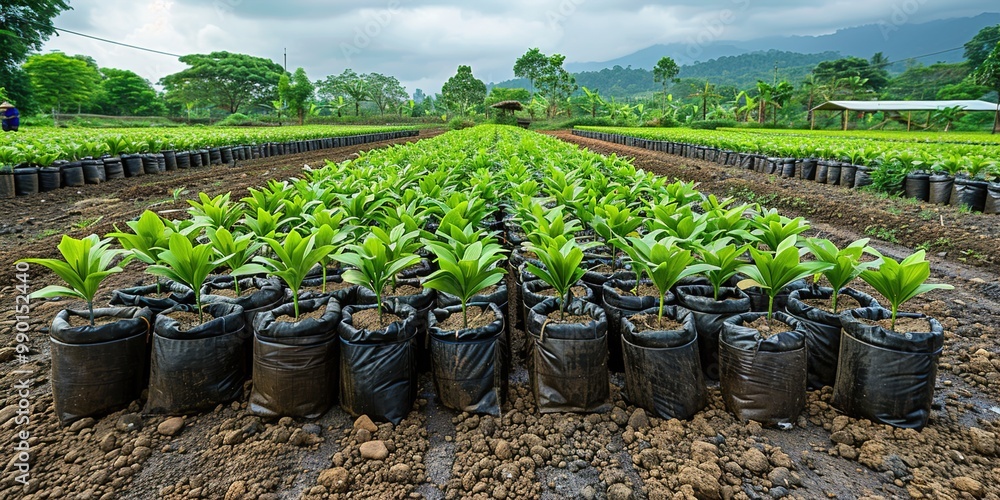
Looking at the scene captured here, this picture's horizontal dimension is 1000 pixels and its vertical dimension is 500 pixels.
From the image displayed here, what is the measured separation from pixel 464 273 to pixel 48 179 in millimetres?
10039

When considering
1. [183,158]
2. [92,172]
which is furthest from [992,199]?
[183,158]

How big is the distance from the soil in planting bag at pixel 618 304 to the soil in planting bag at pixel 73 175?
1073cm

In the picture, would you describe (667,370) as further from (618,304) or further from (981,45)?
(981,45)

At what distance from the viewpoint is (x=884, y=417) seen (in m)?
2.30

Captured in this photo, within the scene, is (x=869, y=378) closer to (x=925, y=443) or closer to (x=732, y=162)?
(x=925, y=443)

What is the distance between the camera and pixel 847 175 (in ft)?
31.9

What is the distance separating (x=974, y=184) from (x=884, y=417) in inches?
269

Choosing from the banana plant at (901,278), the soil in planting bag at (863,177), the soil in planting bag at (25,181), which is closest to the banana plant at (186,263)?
the banana plant at (901,278)

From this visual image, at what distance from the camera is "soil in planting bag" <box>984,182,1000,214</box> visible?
264 inches

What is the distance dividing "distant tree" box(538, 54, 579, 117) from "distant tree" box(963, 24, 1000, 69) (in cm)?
4461

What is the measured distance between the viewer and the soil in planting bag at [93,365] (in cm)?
232

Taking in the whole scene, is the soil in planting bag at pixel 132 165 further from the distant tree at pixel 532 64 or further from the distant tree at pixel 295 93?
the distant tree at pixel 532 64

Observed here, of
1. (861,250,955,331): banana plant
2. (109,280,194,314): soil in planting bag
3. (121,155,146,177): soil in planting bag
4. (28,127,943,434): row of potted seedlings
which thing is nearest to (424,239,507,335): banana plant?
(28,127,943,434): row of potted seedlings

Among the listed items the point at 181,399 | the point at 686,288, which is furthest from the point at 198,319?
the point at 686,288
